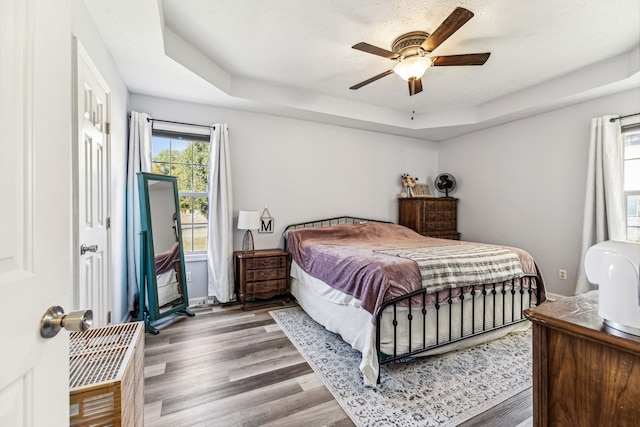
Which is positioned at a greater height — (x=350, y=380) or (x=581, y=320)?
(x=581, y=320)

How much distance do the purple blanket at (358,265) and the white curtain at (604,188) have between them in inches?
48.8

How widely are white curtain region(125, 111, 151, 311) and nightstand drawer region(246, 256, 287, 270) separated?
1154 millimetres

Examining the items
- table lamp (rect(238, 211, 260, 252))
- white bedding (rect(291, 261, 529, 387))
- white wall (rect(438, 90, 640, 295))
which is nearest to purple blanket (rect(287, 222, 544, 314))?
white bedding (rect(291, 261, 529, 387))

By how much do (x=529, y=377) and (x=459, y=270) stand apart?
0.83m

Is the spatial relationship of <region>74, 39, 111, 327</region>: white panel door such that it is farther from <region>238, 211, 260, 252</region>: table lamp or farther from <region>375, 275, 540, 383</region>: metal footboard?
<region>375, 275, 540, 383</region>: metal footboard

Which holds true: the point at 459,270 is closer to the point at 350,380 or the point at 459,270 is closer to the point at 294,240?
the point at 350,380

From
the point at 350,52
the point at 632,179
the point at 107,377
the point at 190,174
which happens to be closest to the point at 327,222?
the point at 190,174

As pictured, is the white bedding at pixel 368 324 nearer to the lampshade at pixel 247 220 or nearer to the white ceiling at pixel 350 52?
the lampshade at pixel 247 220

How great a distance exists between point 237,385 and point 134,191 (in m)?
2.33

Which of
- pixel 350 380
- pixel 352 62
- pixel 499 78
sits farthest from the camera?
pixel 499 78

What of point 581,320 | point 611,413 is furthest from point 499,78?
point 611,413

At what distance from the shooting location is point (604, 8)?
6.98 feet

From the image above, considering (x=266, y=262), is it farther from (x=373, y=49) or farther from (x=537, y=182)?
(x=537, y=182)

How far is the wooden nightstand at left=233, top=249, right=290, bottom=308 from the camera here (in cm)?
331
